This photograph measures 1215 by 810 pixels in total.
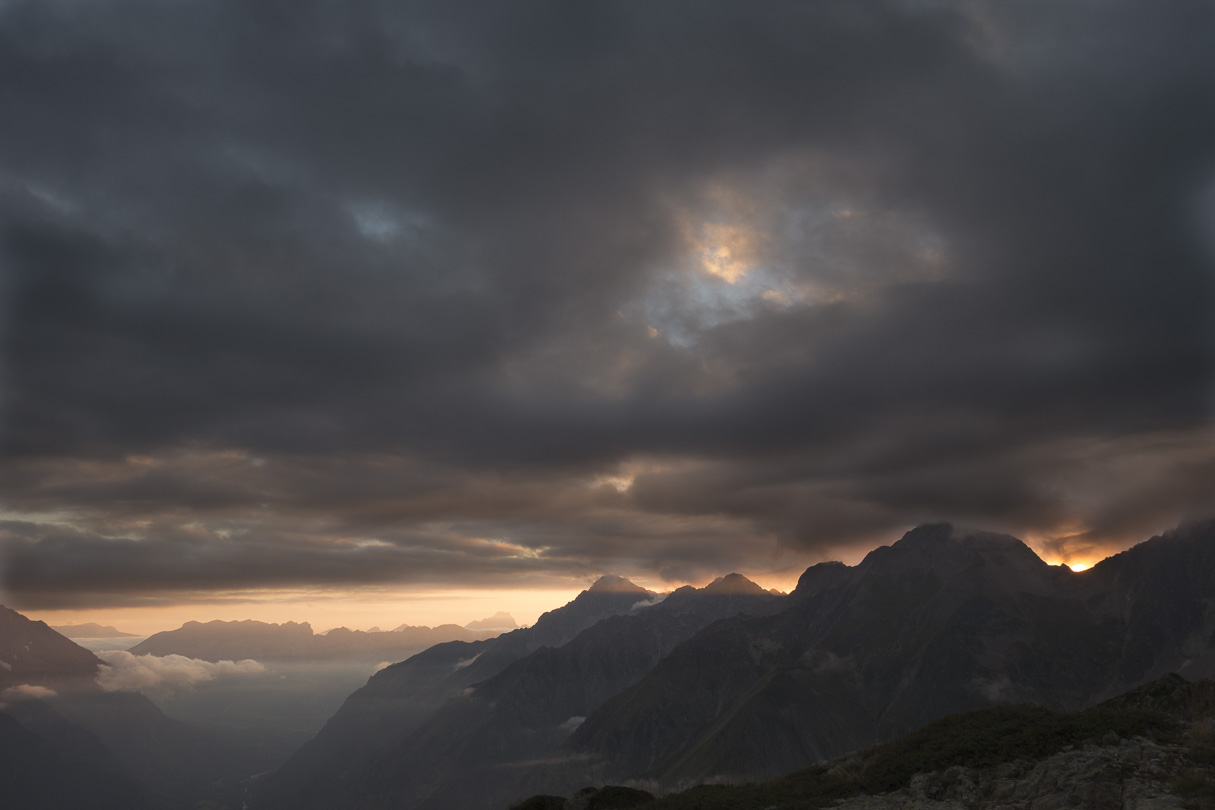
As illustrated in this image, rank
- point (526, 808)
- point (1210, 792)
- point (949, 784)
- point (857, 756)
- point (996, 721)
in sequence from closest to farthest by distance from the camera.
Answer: point (1210, 792) → point (949, 784) → point (996, 721) → point (857, 756) → point (526, 808)

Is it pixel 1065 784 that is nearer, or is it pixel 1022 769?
pixel 1065 784

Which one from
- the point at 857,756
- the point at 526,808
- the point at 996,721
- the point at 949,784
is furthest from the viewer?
the point at 526,808

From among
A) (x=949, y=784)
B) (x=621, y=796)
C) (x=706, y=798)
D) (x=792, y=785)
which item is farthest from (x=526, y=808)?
(x=949, y=784)

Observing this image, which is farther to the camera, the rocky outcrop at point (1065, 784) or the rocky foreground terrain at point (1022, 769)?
the rocky foreground terrain at point (1022, 769)

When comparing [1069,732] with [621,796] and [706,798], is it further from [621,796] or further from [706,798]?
[621,796]

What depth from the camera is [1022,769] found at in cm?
3312

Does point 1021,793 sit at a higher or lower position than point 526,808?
higher

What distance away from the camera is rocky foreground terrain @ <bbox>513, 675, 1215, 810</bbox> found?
29.2 metres

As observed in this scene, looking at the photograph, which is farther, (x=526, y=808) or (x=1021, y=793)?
(x=526, y=808)

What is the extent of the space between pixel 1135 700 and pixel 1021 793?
2467 cm

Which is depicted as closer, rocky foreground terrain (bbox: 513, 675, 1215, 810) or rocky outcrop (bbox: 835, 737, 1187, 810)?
rocky outcrop (bbox: 835, 737, 1187, 810)

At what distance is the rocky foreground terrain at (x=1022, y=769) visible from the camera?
95.8 feet

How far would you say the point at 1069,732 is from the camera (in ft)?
113

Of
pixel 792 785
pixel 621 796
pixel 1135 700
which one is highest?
pixel 1135 700
